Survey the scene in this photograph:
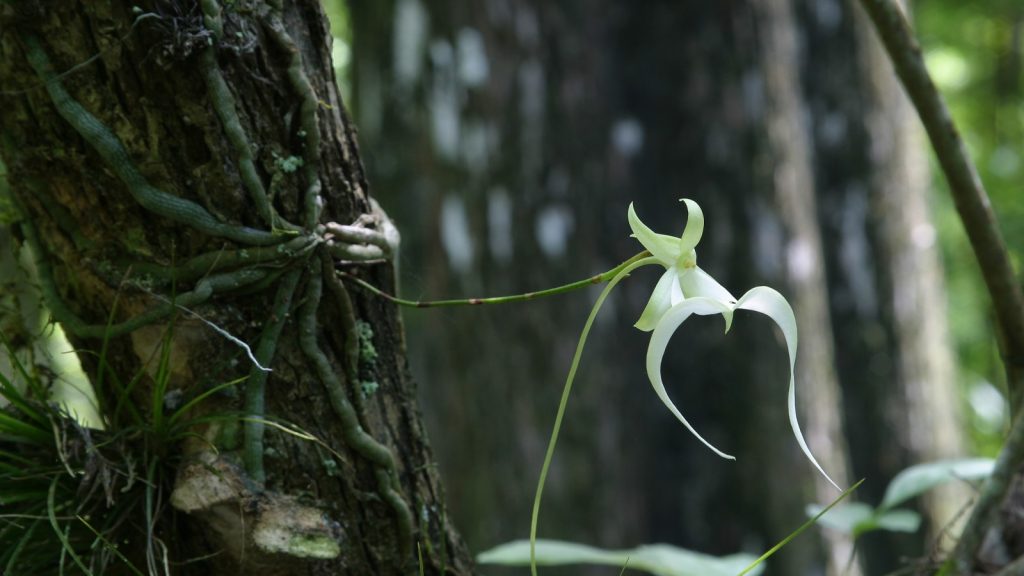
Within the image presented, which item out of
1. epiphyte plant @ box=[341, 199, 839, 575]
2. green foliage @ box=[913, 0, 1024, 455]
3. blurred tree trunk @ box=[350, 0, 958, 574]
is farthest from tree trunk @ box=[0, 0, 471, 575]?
green foliage @ box=[913, 0, 1024, 455]

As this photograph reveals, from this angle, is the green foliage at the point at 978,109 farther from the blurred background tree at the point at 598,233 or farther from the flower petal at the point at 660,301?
the flower petal at the point at 660,301

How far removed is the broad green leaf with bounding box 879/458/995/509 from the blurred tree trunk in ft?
3.78

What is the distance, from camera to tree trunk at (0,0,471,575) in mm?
667

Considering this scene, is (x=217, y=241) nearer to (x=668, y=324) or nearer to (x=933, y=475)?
(x=668, y=324)

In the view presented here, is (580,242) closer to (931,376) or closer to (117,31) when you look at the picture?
(931,376)

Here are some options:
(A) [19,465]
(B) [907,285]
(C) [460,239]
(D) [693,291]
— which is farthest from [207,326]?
(B) [907,285]

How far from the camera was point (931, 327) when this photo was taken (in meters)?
3.18

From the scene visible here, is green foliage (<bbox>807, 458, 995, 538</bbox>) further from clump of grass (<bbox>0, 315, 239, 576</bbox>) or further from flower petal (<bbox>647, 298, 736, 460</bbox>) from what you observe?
clump of grass (<bbox>0, 315, 239, 576</bbox>)

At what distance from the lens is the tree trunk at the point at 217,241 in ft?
2.19

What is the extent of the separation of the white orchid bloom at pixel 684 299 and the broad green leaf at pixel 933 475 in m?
0.59

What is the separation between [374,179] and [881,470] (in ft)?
6.68

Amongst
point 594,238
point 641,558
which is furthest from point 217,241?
point 594,238

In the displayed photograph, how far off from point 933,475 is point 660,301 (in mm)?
732

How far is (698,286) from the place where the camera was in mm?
661
